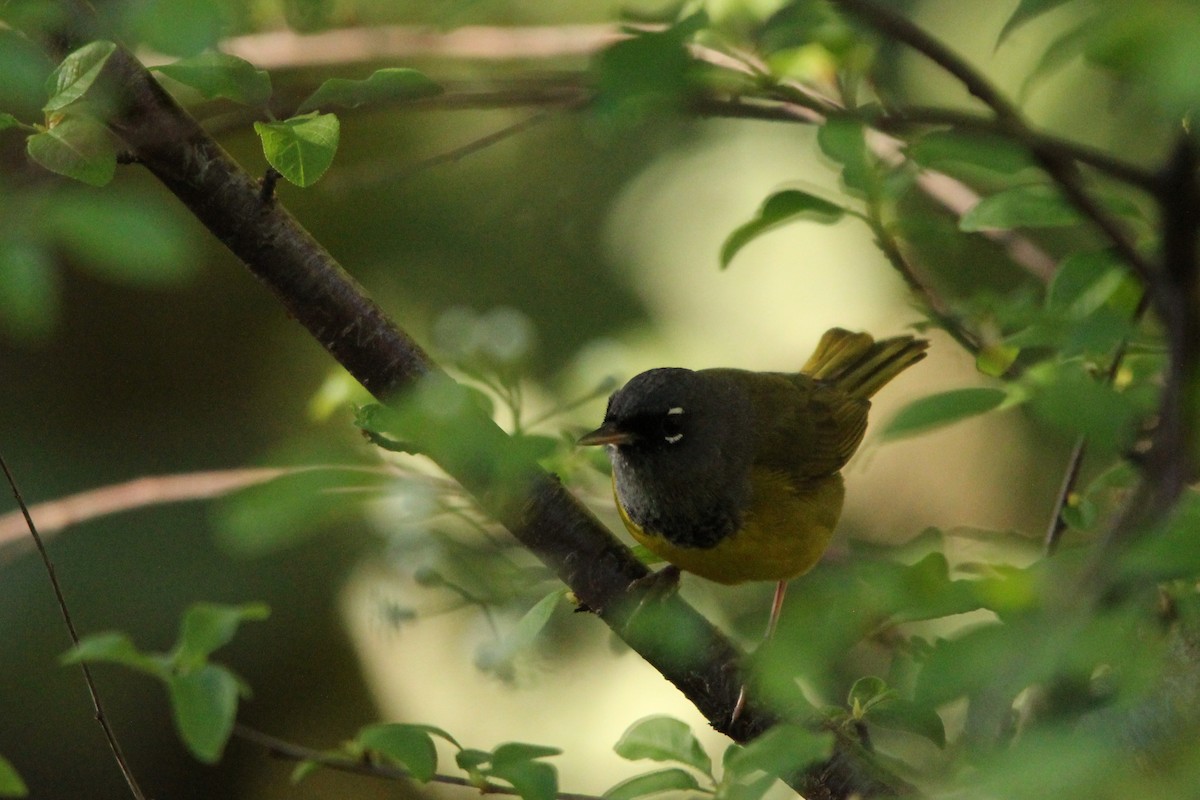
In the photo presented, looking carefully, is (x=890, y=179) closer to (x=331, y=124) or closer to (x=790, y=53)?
(x=790, y=53)

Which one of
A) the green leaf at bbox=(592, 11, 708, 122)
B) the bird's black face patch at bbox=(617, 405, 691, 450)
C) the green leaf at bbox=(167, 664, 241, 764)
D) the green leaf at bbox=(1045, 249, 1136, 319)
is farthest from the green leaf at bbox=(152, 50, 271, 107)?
the bird's black face patch at bbox=(617, 405, 691, 450)

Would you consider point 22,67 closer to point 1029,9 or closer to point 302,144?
point 302,144

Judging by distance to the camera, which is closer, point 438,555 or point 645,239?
point 438,555

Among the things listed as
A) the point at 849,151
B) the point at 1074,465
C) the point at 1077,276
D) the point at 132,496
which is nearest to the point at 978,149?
the point at 1077,276

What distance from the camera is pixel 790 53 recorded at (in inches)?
82.4

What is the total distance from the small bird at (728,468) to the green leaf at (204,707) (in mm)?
1170

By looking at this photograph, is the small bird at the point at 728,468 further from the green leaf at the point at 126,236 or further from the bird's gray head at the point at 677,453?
the green leaf at the point at 126,236

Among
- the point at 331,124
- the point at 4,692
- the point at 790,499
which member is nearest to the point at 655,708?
the point at 790,499

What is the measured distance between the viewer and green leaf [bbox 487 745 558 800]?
147 cm

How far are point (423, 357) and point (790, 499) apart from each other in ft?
4.83

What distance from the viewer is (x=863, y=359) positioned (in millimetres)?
3836

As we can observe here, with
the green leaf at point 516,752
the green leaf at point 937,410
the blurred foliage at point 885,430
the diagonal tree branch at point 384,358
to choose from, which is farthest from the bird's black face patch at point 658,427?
the green leaf at point 937,410

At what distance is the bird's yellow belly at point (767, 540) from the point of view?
113 inches

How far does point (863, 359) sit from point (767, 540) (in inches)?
40.4
